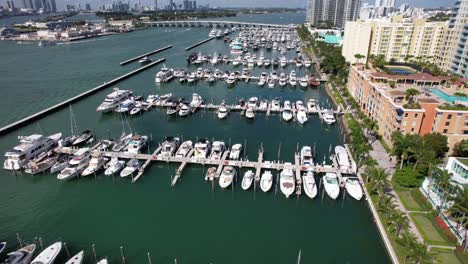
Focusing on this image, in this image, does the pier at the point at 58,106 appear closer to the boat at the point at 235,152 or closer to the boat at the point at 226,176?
the boat at the point at 235,152

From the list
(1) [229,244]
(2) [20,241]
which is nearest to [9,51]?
(2) [20,241]

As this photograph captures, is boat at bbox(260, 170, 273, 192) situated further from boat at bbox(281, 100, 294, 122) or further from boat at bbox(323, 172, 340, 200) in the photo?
boat at bbox(281, 100, 294, 122)

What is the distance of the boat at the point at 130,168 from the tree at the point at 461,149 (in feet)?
164

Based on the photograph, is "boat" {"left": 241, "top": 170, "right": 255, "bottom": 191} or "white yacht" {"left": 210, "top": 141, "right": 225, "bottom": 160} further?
"white yacht" {"left": 210, "top": 141, "right": 225, "bottom": 160}

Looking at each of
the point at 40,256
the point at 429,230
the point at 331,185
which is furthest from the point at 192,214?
the point at 429,230

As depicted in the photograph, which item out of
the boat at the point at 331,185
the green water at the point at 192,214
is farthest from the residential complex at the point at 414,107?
the boat at the point at 331,185

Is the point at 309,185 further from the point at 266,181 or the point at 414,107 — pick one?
the point at 414,107

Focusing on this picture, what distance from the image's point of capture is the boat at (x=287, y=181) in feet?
137

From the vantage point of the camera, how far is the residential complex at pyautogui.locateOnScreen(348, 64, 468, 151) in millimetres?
47656

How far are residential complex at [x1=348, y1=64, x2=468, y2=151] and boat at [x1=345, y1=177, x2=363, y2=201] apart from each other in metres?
14.3

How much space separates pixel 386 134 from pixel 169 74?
75474 millimetres

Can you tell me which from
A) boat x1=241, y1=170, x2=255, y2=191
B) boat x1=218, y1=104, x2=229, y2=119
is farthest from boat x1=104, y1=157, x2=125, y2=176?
boat x1=218, y1=104, x2=229, y2=119

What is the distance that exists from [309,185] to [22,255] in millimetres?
35270

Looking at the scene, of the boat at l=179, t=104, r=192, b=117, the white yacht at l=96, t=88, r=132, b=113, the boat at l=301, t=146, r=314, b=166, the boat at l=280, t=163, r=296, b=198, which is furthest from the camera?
the white yacht at l=96, t=88, r=132, b=113
